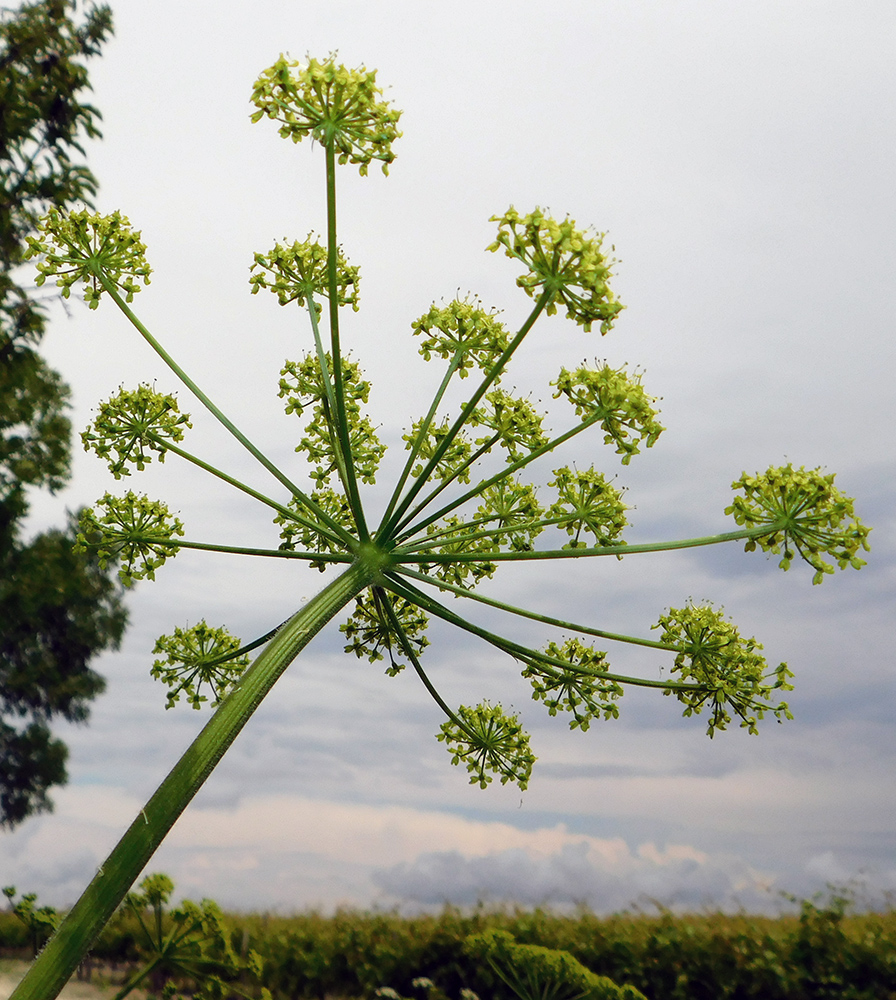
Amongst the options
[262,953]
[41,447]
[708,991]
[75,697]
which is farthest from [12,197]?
[708,991]

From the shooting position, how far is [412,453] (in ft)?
18.9

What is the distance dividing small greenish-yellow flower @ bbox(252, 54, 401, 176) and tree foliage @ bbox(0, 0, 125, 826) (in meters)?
14.9

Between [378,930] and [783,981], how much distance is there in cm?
547

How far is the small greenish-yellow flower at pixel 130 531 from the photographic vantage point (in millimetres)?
6902

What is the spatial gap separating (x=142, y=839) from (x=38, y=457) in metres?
19.1

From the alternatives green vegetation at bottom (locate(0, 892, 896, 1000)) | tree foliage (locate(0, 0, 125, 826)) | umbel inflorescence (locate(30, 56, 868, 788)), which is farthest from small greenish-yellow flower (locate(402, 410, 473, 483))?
tree foliage (locate(0, 0, 125, 826))

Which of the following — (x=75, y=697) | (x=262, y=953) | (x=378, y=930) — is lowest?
(x=262, y=953)

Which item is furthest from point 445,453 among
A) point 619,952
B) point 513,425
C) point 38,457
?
point 38,457

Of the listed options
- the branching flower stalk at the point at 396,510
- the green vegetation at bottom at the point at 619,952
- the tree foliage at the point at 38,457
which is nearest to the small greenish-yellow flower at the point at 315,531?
the branching flower stalk at the point at 396,510

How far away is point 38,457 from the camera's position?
2189 cm

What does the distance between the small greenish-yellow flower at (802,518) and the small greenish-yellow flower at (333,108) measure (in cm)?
287

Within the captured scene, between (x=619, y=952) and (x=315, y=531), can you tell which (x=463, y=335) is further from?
(x=619, y=952)

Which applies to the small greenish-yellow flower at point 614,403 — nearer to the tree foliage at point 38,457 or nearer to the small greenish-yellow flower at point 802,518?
the small greenish-yellow flower at point 802,518

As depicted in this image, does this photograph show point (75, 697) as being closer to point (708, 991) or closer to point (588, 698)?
point (708, 991)
